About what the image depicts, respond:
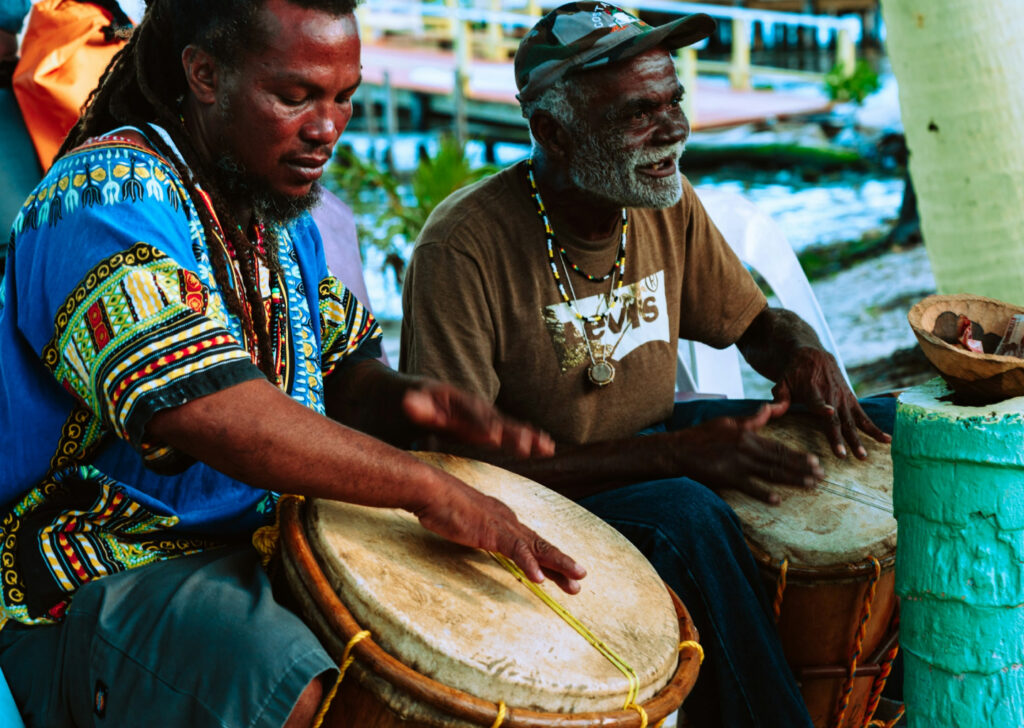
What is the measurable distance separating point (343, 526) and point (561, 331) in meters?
1.15

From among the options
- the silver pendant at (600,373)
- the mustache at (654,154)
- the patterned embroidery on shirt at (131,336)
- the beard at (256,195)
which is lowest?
the silver pendant at (600,373)

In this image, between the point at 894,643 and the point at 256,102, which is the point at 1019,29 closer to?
the point at 894,643

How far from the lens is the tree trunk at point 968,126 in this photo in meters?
3.76

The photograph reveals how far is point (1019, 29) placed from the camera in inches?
148

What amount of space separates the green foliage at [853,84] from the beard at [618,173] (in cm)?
1432

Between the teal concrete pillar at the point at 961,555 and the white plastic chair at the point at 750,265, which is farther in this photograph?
the white plastic chair at the point at 750,265

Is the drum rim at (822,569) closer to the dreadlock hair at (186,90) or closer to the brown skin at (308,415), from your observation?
the brown skin at (308,415)

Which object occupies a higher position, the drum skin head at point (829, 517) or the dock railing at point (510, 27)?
the drum skin head at point (829, 517)

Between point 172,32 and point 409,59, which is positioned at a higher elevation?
point 172,32

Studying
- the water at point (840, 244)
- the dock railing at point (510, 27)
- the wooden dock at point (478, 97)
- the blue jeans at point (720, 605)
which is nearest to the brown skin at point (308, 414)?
the blue jeans at point (720, 605)

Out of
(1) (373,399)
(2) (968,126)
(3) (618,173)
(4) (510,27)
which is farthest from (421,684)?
(4) (510,27)

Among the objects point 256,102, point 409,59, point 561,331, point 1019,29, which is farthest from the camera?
point 409,59

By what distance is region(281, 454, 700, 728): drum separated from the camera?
1.67 meters

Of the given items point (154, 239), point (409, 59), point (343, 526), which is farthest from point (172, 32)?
point (409, 59)
